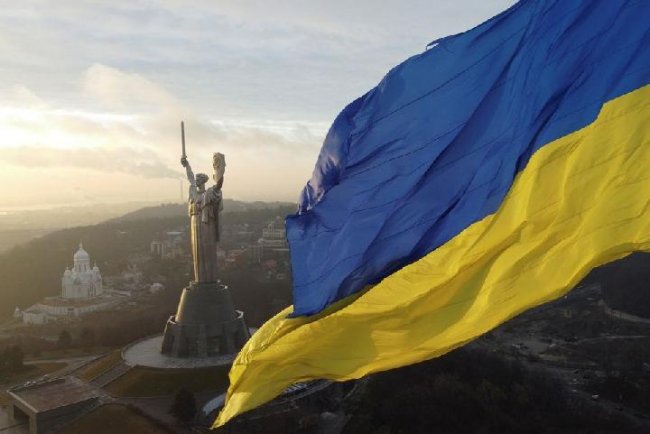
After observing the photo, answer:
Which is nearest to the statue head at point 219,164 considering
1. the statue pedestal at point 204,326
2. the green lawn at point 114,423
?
the statue pedestal at point 204,326

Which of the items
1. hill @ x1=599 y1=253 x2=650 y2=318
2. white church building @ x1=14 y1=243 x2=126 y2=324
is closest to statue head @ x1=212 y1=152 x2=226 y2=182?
white church building @ x1=14 y1=243 x2=126 y2=324

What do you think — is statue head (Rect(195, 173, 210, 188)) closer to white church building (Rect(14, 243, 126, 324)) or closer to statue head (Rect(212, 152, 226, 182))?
statue head (Rect(212, 152, 226, 182))

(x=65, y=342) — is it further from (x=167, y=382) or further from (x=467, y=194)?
(x=467, y=194)

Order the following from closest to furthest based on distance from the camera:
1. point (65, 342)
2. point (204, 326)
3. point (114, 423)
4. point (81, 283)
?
point (114, 423) → point (204, 326) → point (65, 342) → point (81, 283)

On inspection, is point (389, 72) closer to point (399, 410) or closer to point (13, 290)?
point (399, 410)

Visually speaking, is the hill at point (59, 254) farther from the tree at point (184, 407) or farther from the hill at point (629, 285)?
the hill at point (629, 285)

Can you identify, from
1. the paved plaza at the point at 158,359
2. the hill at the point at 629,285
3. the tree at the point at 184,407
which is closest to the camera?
the tree at the point at 184,407

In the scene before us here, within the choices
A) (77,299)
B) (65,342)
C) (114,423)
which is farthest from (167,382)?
(77,299)
